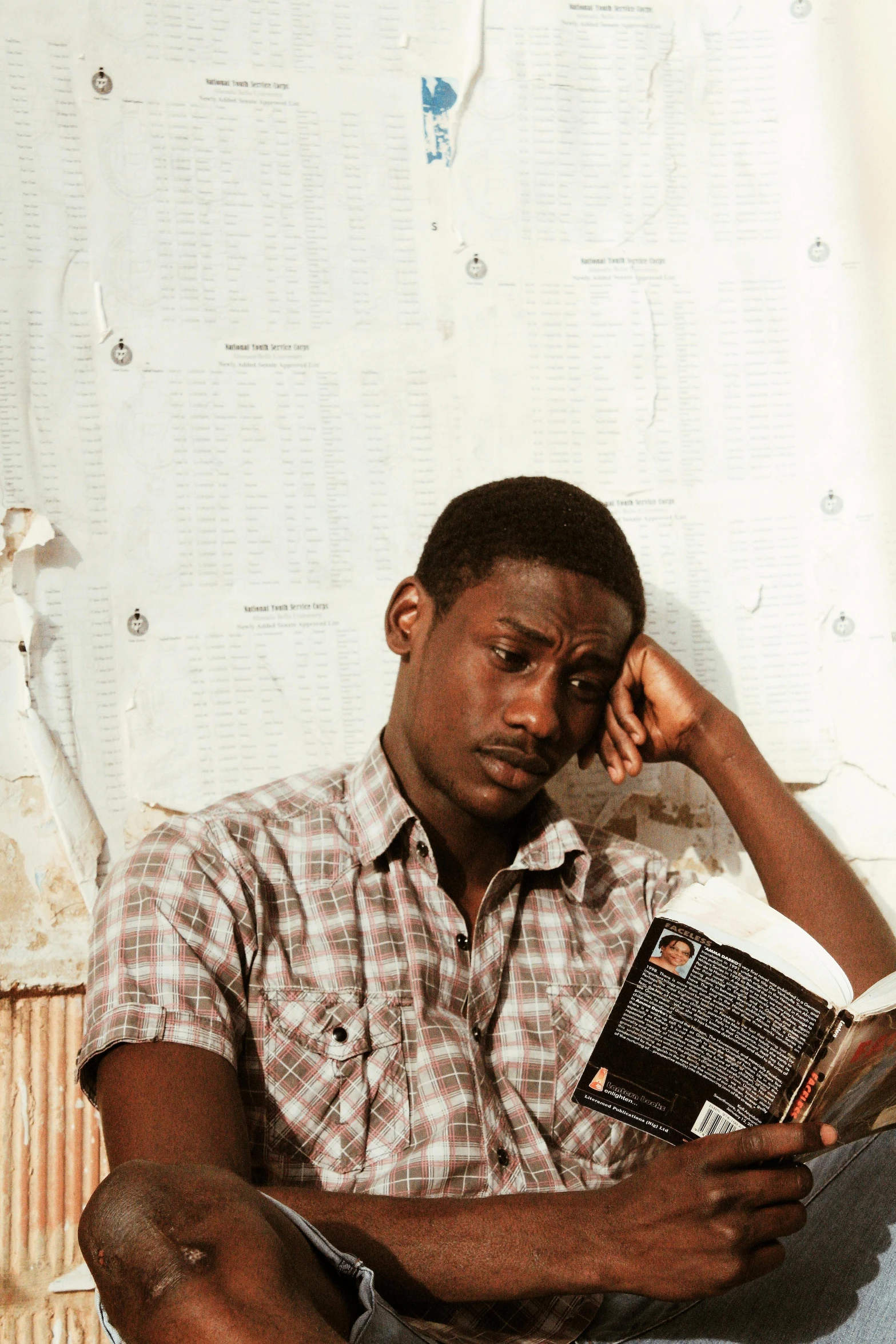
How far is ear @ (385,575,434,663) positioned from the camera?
136 centimetres

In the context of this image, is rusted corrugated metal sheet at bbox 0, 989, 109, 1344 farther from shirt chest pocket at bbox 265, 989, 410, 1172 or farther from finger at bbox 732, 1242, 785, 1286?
finger at bbox 732, 1242, 785, 1286

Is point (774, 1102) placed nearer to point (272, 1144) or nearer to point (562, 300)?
point (272, 1144)

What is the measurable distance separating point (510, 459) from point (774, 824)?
624mm

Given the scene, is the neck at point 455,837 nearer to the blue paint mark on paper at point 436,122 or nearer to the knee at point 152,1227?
the knee at point 152,1227

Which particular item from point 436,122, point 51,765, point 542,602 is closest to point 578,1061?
point 542,602

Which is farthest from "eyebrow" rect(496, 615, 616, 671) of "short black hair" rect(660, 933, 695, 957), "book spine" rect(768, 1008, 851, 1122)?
"book spine" rect(768, 1008, 851, 1122)

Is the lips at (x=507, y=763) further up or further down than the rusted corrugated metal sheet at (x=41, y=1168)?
further up

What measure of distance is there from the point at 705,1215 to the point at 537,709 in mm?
494

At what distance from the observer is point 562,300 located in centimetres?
169

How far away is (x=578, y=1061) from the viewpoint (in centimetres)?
123

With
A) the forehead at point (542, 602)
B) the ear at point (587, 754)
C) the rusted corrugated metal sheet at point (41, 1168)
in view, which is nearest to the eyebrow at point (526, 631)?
the forehead at point (542, 602)

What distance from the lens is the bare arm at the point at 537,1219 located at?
3.07 feet

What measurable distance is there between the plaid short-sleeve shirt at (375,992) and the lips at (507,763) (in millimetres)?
95

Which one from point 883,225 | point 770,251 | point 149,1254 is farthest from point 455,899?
point 883,225
